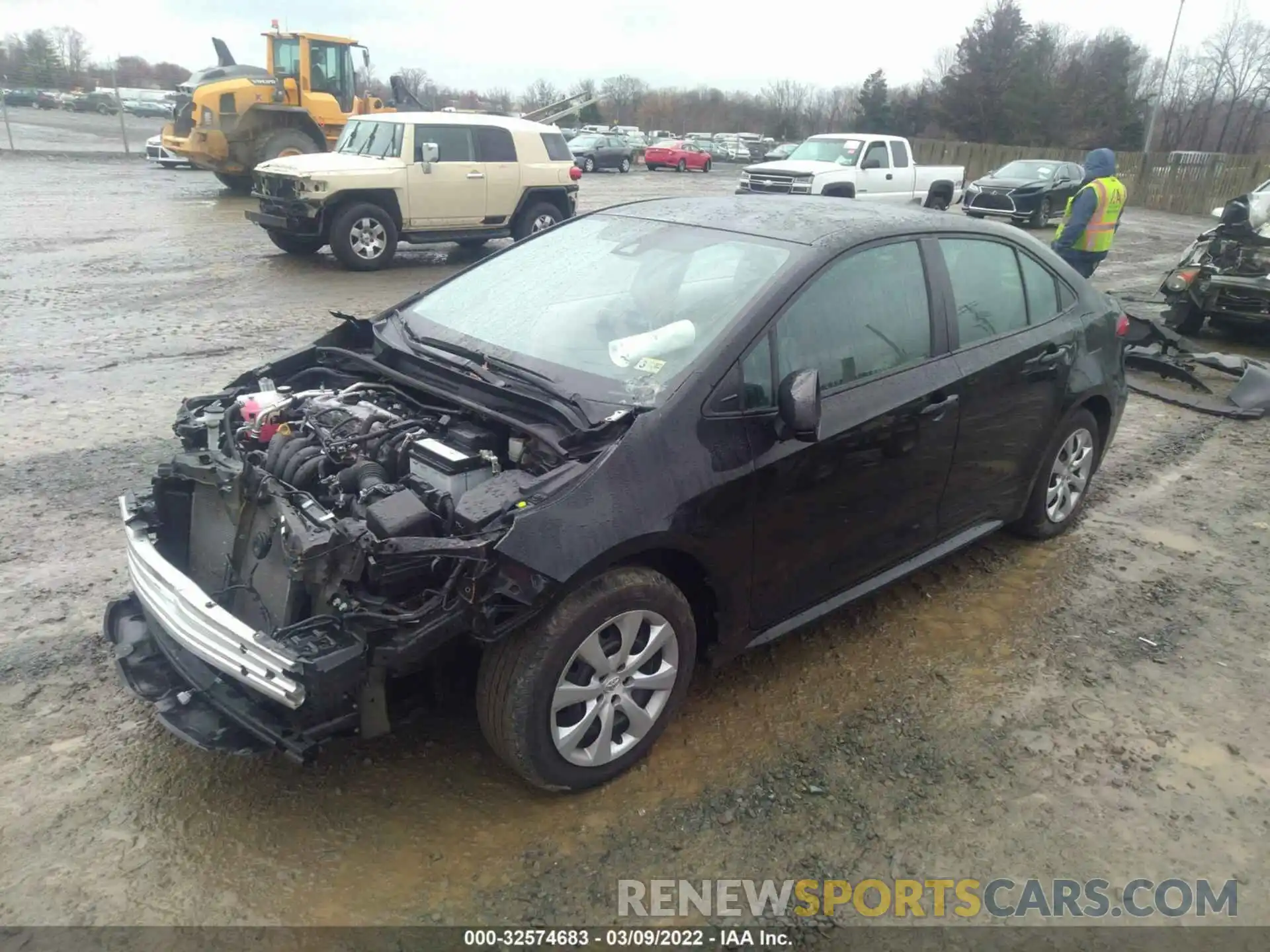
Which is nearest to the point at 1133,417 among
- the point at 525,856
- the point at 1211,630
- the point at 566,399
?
the point at 1211,630

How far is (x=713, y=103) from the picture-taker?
225 feet

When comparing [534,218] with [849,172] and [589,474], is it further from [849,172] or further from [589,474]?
[589,474]

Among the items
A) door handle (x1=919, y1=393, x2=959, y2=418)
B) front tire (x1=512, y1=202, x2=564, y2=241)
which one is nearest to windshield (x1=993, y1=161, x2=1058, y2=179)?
front tire (x1=512, y1=202, x2=564, y2=241)

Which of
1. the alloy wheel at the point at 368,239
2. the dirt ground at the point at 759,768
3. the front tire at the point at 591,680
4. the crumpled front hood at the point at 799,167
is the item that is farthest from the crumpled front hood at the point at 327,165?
the front tire at the point at 591,680

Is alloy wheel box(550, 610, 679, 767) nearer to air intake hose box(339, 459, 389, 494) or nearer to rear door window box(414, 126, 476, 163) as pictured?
air intake hose box(339, 459, 389, 494)

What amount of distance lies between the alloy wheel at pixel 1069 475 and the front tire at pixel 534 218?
9.29 m

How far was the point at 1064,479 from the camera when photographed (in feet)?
15.4

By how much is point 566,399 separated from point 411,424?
0.60 m

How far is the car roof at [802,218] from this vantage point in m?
3.48

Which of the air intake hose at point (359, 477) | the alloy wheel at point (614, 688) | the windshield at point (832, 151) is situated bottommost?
the alloy wheel at point (614, 688)

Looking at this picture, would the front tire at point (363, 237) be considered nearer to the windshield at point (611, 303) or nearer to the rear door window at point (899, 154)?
the windshield at point (611, 303)

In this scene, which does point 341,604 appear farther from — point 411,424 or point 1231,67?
point 1231,67

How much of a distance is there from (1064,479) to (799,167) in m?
13.2

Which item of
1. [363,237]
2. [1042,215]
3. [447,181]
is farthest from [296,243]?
[1042,215]
